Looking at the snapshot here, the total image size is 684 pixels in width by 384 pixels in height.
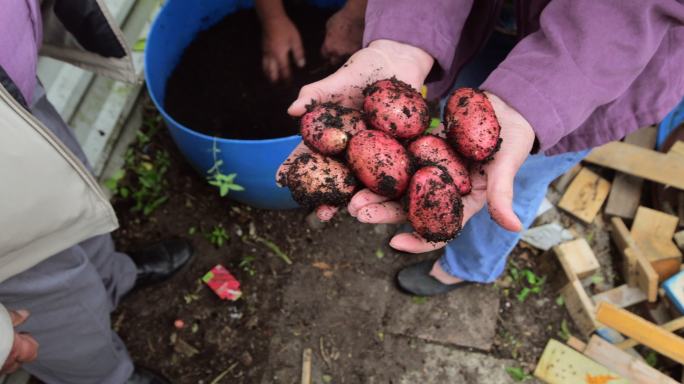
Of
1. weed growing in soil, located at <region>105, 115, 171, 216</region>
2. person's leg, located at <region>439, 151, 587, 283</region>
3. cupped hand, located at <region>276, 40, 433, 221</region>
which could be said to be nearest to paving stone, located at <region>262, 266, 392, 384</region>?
person's leg, located at <region>439, 151, 587, 283</region>

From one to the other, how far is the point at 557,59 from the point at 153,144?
245 cm

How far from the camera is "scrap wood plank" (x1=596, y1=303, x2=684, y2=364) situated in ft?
7.27

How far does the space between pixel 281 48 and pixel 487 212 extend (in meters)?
1.39

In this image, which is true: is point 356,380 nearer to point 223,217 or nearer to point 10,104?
point 223,217

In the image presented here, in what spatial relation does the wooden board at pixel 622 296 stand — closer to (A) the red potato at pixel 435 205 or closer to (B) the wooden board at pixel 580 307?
(B) the wooden board at pixel 580 307

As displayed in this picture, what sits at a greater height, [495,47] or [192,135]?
[495,47]

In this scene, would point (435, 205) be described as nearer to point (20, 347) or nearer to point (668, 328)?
point (20, 347)

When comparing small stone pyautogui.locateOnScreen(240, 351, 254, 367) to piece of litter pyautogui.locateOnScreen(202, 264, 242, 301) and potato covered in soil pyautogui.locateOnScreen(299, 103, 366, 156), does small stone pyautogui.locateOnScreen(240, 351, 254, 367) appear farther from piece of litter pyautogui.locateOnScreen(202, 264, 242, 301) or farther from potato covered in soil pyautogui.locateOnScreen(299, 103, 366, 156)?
potato covered in soil pyautogui.locateOnScreen(299, 103, 366, 156)

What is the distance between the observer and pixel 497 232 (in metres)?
2.09

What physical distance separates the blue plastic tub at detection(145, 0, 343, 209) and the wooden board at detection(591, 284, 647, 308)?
1653 millimetres

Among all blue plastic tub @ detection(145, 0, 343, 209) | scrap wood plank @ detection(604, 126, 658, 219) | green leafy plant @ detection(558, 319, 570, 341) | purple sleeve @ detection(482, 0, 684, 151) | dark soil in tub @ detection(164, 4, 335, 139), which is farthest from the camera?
scrap wood plank @ detection(604, 126, 658, 219)

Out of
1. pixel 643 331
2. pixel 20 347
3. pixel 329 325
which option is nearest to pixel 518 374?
pixel 643 331

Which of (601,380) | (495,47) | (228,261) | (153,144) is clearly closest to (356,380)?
(228,261)

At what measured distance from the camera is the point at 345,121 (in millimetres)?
1728
